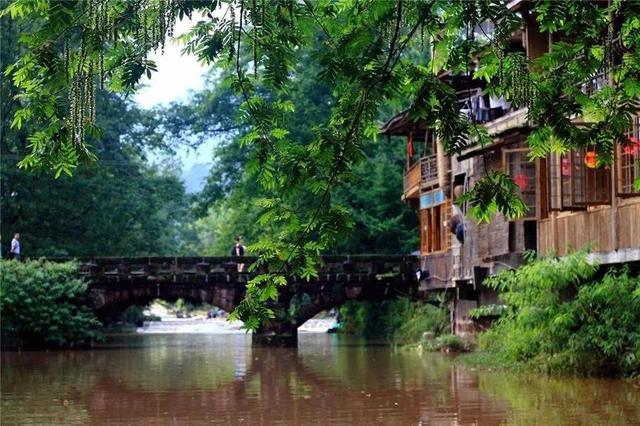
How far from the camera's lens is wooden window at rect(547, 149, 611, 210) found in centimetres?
2106

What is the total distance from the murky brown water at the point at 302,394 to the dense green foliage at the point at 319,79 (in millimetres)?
6665

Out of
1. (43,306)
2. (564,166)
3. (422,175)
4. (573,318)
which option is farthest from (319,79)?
(43,306)

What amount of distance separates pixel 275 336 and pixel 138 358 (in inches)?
330

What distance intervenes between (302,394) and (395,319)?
25.3 m

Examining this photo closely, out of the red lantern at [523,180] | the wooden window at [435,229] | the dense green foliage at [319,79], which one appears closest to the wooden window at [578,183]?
the red lantern at [523,180]

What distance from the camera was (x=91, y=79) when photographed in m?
8.61

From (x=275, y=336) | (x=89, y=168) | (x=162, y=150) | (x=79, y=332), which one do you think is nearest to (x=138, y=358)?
(x=79, y=332)

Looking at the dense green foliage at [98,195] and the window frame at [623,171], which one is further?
the dense green foliage at [98,195]

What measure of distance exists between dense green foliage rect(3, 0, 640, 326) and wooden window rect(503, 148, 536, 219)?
1697cm

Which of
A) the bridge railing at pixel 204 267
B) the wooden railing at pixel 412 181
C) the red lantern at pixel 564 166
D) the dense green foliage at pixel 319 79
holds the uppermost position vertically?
the wooden railing at pixel 412 181

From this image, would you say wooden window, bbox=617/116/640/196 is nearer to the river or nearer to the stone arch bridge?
the river

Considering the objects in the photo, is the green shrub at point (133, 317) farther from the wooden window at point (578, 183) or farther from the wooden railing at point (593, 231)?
the wooden window at point (578, 183)

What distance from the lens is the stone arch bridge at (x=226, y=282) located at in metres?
40.9

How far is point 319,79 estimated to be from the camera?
926cm
